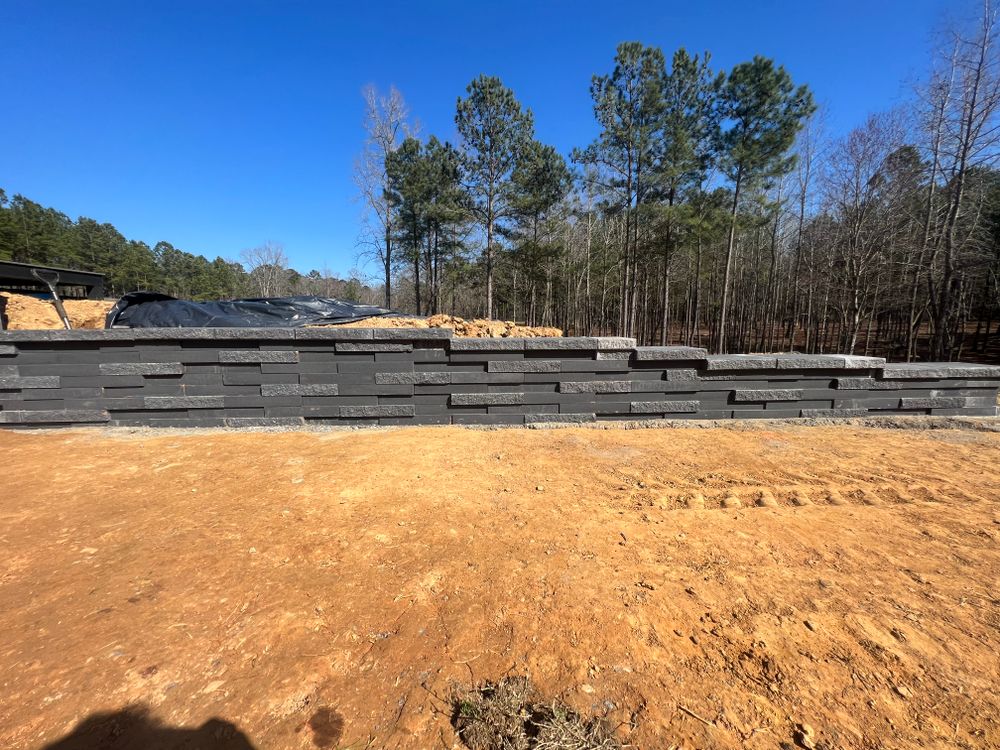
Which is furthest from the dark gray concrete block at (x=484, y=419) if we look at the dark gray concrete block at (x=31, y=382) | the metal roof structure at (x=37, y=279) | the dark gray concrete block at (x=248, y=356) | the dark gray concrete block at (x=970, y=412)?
the metal roof structure at (x=37, y=279)

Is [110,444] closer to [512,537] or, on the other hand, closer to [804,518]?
[512,537]

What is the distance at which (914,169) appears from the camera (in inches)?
455

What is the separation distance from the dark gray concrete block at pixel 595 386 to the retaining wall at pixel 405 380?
11mm

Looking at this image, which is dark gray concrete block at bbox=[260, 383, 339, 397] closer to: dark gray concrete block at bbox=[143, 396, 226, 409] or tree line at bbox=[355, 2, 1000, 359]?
dark gray concrete block at bbox=[143, 396, 226, 409]

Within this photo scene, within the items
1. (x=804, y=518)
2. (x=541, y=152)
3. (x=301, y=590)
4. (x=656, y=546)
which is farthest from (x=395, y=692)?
(x=541, y=152)

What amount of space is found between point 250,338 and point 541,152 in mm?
18220

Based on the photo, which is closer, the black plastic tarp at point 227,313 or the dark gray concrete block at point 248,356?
the dark gray concrete block at point 248,356

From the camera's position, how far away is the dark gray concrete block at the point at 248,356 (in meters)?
4.24

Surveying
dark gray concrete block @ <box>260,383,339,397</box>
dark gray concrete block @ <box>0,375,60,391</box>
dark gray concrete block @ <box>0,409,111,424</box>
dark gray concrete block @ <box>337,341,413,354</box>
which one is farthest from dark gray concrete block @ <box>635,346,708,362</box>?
dark gray concrete block @ <box>0,375,60,391</box>

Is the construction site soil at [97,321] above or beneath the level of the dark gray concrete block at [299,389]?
above

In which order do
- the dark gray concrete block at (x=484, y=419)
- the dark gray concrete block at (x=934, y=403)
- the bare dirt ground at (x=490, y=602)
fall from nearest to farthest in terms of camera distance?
the bare dirt ground at (x=490, y=602) → the dark gray concrete block at (x=484, y=419) → the dark gray concrete block at (x=934, y=403)

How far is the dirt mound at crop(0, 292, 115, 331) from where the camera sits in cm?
823

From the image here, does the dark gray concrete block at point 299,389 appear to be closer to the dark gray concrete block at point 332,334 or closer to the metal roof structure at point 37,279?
the dark gray concrete block at point 332,334

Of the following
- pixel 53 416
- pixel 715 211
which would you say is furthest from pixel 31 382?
pixel 715 211
